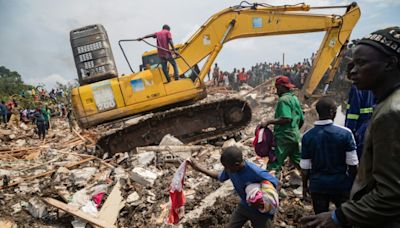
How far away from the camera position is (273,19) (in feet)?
26.2

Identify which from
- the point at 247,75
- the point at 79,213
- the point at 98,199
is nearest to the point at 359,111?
the point at 79,213

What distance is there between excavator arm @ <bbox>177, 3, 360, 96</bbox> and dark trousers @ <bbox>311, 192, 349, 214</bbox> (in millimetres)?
5253

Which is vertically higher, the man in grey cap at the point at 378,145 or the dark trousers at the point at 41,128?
the man in grey cap at the point at 378,145

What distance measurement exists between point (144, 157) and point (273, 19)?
4844 millimetres

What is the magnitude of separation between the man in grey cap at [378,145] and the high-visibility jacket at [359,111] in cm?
206

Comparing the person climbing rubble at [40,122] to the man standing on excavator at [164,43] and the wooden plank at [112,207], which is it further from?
the wooden plank at [112,207]

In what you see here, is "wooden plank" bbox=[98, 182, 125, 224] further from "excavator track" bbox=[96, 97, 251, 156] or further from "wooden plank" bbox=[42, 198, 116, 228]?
"excavator track" bbox=[96, 97, 251, 156]

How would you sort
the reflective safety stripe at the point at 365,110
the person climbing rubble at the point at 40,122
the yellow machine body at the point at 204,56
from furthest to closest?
1. the person climbing rubble at the point at 40,122
2. the yellow machine body at the point at 204,56
3. the reflective safety stripe at the point at 365,110

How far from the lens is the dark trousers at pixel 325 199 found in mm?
2885

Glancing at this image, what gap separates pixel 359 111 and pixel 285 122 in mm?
947

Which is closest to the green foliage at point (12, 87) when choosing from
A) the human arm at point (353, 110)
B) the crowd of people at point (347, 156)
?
the crowd of people at point (347, 156)

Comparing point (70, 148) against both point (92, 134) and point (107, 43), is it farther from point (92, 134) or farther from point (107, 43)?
point (107, 43)

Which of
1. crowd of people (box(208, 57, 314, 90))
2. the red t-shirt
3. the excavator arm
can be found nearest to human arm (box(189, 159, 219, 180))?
the red t-shirt

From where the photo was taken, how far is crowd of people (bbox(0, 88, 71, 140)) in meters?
13.9
